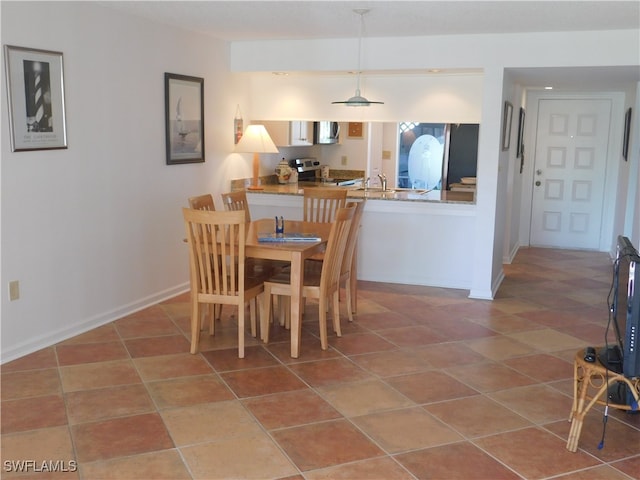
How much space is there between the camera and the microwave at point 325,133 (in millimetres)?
8023

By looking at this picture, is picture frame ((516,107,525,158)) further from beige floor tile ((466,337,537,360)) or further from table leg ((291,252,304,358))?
table leg ((291,252,304,358))

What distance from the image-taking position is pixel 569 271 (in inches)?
273

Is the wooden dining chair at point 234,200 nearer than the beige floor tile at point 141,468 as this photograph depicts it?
No

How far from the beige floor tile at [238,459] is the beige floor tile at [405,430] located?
1.63ft

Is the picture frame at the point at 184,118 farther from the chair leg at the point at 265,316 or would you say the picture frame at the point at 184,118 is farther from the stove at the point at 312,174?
the stove at the point at 312,174

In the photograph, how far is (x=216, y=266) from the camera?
4.02m

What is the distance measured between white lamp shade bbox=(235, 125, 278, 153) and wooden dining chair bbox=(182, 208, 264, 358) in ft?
7.04

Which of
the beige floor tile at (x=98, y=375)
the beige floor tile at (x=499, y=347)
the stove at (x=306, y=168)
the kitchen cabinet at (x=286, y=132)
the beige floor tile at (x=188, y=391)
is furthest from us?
the stove at (x=306, y=168)

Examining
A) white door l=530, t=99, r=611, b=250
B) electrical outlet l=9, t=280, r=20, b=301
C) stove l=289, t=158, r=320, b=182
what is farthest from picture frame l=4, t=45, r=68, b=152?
white door l=530, t=99, r=611, b=250

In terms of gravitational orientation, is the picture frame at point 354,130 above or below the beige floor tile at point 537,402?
above

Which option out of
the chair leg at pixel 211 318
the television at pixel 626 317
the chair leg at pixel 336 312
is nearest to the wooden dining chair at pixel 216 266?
the chair leg at pixel 211 318

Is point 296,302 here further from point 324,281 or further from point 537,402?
point 537,402

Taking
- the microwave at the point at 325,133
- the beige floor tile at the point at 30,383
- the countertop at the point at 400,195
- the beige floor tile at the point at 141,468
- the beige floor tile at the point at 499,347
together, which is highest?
the microwave at the point at 325,133

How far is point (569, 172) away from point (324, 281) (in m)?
5.27
